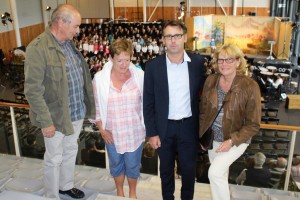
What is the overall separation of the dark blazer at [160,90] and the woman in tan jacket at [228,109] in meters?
0.07

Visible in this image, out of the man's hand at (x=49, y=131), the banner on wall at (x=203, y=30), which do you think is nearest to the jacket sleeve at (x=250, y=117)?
the man's hand at (x=49, y=131)

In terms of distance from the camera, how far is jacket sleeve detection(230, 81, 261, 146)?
2.29 m

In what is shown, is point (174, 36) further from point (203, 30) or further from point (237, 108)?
point (203, 30)

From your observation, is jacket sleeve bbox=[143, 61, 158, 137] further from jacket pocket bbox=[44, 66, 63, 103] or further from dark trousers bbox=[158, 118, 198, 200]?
jacket pocket bbox=[44, 66, 63, 103]

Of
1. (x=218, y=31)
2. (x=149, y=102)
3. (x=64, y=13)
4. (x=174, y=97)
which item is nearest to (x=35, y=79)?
(x=64, y=13)

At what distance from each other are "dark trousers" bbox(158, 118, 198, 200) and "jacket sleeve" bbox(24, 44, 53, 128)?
91 centimetres

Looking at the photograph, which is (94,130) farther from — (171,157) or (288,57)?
(288,57)

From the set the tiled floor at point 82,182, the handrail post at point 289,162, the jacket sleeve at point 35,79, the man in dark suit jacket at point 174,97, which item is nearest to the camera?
the jacket sleeve at point 35,79

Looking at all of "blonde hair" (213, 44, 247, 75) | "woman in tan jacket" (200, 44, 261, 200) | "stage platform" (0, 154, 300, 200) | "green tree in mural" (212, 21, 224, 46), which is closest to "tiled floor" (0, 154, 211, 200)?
"stage platform" (0, 154, 300, 200)

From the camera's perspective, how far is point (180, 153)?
8.32ft

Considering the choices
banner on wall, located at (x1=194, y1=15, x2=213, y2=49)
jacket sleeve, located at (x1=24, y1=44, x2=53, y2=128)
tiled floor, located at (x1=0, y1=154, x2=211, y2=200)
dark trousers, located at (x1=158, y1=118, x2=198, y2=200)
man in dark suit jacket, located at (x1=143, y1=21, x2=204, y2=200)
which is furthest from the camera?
banner on wall, located at (x1=194, y1=15, x2=213, y2=49)

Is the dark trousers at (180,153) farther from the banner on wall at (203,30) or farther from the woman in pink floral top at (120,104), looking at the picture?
the banner on wall at (203,30)

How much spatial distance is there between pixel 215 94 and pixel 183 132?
360mm

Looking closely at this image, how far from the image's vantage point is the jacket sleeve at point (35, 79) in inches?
88.0
